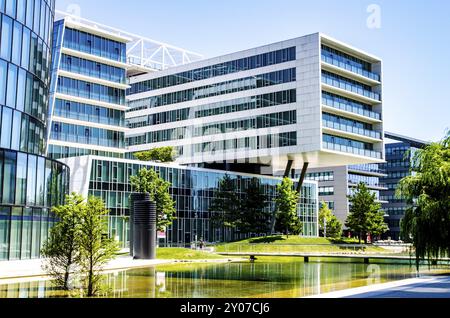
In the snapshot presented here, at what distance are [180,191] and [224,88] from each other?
54.8 ft

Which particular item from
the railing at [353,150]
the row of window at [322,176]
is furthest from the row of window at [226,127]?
the row of window at [322,176]

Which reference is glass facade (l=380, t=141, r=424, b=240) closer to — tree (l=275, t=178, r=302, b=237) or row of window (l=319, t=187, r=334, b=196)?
row of window (l=319, t=187, r=334, b=196)

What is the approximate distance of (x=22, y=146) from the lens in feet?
135

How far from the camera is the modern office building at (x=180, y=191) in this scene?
64750 millimetres

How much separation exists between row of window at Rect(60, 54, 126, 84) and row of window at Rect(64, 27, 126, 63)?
1382 mm

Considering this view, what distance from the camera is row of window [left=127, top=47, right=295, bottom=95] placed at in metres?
76.2

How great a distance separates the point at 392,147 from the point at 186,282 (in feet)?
464

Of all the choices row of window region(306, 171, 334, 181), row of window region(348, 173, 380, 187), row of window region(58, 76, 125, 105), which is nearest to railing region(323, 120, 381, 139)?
row of window region(58, 76, 125, 105)

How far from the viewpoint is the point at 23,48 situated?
41.1 metres
